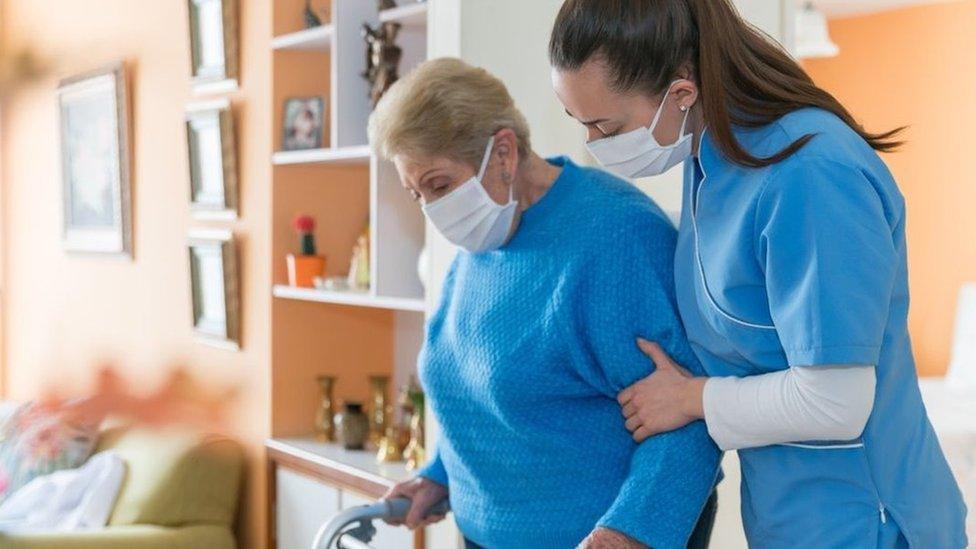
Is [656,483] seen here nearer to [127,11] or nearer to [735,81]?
[735,81]

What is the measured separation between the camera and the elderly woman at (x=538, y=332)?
1208 mm

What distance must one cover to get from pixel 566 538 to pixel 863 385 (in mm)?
452

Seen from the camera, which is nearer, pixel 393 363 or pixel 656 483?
pixel 656 483

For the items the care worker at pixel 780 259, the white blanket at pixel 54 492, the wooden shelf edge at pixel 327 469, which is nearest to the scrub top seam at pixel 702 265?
the care worker at pixel 780 259

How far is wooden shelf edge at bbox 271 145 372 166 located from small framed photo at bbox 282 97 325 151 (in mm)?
36

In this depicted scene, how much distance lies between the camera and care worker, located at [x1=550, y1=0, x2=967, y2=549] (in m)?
0.94

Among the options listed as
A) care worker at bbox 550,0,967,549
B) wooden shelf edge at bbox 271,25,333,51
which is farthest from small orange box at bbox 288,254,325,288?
care worker at bbox 550,0,967,549

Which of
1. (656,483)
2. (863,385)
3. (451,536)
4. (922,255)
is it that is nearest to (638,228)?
(656,483)

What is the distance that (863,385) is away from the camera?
37.8 inches

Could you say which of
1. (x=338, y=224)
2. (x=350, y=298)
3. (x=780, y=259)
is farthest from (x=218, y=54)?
(x=780, y=259)

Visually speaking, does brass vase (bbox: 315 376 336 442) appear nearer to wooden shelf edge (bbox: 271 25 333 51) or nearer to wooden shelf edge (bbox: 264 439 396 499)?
wooden shelf edge (bbox: 264 439 396 499)

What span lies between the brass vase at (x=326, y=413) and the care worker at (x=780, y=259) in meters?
1.88

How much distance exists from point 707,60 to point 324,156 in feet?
5.86

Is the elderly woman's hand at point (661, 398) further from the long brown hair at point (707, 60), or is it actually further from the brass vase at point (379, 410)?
the brass vase at point (379, 410)
